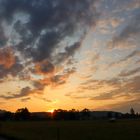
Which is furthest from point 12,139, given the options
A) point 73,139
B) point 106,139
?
point 106,139

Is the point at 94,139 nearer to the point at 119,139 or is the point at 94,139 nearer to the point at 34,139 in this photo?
the point at 119,139

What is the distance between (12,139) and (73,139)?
6.92 metres

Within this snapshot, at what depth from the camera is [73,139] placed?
3491 cm

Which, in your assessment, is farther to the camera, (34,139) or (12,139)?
(12,139)

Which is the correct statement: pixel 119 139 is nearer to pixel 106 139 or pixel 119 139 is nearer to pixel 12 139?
pixel 106 139

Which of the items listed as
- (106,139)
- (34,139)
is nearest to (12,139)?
(34,139)

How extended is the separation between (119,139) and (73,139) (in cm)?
437

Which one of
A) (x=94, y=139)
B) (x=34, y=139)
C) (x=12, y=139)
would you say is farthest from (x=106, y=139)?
(x=12, y=139)

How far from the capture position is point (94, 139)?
113 ft

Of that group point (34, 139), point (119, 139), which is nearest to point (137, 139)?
point (119, 139)

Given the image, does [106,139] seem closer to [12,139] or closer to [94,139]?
[94,139]

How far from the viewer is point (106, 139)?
113ft

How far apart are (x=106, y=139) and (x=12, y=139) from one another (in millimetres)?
10000

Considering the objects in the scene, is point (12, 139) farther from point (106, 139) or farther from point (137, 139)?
point (137, 139)
